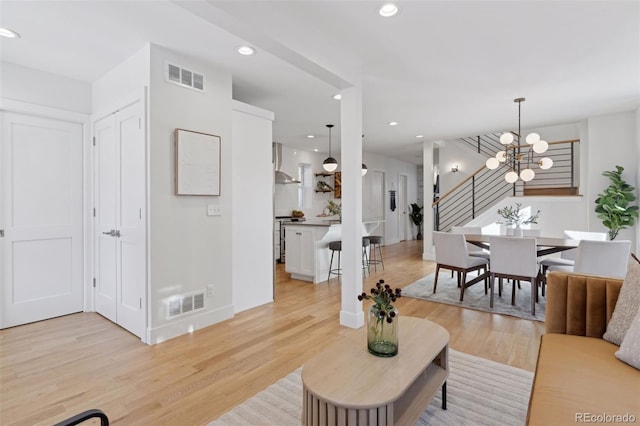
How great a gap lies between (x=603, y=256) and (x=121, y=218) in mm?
4835

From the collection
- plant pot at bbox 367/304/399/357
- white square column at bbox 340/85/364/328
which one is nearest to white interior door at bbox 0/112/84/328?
white square column at bbox 340/85/364/328

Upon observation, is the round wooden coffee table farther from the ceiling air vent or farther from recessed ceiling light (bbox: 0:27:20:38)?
recessed ceiling light (bbox: 0:27:20:38)

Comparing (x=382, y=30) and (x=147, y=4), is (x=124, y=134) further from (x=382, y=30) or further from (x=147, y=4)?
(x=382, y=30)

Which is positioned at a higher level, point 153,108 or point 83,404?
point 153,108

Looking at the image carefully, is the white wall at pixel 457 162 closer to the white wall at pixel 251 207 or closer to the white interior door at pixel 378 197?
the white interior door at pixel 378 197

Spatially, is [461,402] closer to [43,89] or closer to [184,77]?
[184,77]

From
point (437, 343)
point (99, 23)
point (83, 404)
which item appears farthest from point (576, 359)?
point (99, 23)

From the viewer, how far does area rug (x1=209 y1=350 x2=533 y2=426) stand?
71.8 inches

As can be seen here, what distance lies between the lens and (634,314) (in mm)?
1656

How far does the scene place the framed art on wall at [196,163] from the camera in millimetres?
2996

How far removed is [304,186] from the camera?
8539mm

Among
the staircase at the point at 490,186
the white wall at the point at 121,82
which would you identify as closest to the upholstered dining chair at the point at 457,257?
the staircase at the point at 490,186

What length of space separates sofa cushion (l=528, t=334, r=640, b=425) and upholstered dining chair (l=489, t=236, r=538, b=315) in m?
1.95

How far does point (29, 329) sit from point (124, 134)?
7.00 ft
